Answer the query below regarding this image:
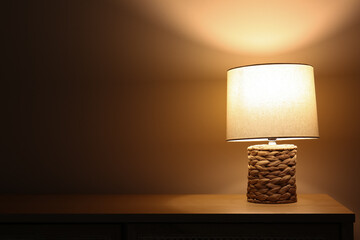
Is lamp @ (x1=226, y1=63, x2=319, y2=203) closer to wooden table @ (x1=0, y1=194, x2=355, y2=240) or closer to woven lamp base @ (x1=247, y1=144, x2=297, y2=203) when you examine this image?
Result: woven lamp base @ (x1=247, y1=144, x2=297, y2=203)

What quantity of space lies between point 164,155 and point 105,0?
67 centimetres

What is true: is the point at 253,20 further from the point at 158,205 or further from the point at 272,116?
the point at 158,205

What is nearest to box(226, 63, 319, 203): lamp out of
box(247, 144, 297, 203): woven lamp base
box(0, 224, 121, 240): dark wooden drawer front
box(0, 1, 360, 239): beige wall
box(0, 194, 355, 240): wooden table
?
box(247, 144, 297, 203): woven lamp base

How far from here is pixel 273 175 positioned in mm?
1467

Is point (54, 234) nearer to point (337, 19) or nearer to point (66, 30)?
point (66, 30)

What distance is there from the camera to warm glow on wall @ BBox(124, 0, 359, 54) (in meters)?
1.74

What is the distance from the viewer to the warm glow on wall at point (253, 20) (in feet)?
5.71

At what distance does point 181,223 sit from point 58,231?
0.36m

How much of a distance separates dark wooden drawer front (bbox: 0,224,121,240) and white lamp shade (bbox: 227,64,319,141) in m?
0.50

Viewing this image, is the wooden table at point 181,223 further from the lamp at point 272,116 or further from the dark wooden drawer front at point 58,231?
the lamp at point 272,116

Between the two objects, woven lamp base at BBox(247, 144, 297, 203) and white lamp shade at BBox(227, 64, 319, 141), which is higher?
white lamp shade at BBox(227, 64, 319, 141)

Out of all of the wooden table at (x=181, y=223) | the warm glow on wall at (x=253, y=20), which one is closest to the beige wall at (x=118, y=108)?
the warm glow on wall at (x=253, y=20)

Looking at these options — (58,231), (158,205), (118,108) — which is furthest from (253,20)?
(58,231)

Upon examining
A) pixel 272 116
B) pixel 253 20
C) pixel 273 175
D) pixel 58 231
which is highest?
pixel 253 20
